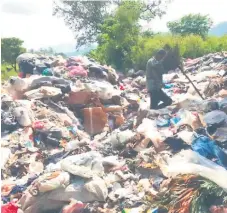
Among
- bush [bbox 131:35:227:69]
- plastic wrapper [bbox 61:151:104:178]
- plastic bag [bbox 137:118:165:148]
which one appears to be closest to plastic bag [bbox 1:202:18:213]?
plastic wrapper [bbox 61:151:104:178]

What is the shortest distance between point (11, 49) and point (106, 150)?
1403 centimetres

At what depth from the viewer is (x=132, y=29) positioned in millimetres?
11359

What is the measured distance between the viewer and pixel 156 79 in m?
5.63

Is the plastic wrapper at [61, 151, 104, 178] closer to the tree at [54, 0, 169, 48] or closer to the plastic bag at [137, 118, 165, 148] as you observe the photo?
the plastic bag at [137, 118, 165, 148]

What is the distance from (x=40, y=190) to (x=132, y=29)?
8.50 metres

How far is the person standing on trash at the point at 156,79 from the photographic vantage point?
556 cm

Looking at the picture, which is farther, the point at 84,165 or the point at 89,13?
the point at 89,13

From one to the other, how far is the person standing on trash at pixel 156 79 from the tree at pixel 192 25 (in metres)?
10.4

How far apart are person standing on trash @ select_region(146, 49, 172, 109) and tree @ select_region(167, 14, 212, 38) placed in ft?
34.0

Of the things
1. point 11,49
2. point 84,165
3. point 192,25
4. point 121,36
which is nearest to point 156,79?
point 84,165

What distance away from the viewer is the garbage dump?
10.6ft

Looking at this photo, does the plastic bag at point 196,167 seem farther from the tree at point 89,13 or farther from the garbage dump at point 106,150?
the tree at point 89,13

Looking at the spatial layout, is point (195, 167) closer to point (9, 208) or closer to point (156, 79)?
point (9, 208)

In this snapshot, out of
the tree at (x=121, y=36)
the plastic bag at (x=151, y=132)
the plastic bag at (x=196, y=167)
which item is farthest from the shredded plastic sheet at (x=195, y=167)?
the tree at (x=121, y=36)
